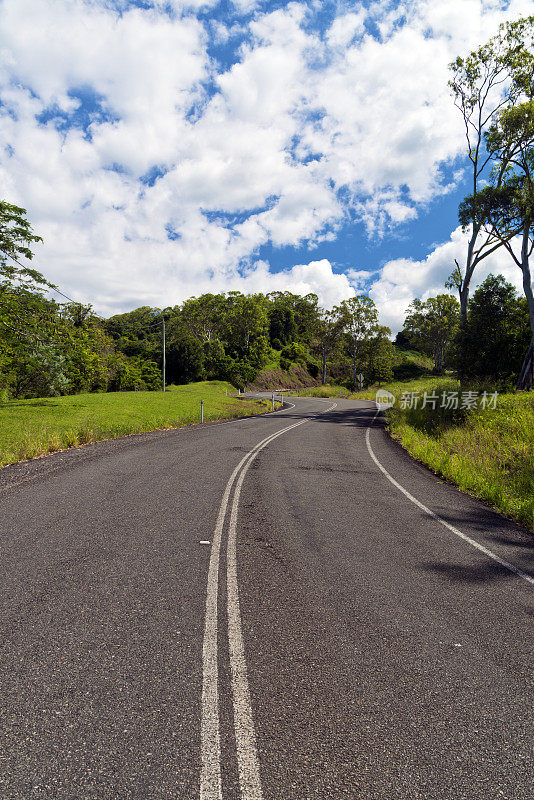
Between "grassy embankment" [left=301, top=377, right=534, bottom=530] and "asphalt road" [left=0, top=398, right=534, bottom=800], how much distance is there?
1401mm

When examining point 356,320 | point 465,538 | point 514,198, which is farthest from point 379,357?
point 465,538

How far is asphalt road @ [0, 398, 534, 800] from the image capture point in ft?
7.59

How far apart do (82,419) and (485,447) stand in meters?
18.7

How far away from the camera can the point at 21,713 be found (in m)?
2.68

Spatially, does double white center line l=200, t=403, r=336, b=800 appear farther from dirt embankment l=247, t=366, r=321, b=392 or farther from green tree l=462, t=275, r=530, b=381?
dirt embankment l=247, t=366, r=321, b=392

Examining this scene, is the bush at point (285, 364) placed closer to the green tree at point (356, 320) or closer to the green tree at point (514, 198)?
the green tree at point (356, 320)

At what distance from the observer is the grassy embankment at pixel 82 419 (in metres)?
Result: 12.8

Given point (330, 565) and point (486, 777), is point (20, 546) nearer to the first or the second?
point (330, 565)

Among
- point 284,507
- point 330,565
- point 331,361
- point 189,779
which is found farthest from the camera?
point 331,361

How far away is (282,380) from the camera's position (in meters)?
72.4

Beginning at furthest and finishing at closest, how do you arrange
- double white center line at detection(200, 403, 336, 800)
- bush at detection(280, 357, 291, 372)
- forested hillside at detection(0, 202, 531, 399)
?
1. bush at detection(280, 357, 291, 372)
2. forested hillside at detection(0, 202, 531, 399)
3. double white center line at detection(200, 403, 336, 800)

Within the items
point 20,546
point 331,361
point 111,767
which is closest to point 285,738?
point 111,767

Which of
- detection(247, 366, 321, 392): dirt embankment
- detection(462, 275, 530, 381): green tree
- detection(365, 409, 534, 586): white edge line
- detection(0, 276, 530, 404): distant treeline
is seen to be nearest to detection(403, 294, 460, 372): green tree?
detection(0, 276, 530, 404): distant treeline

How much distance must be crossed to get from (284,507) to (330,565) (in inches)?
94.6
